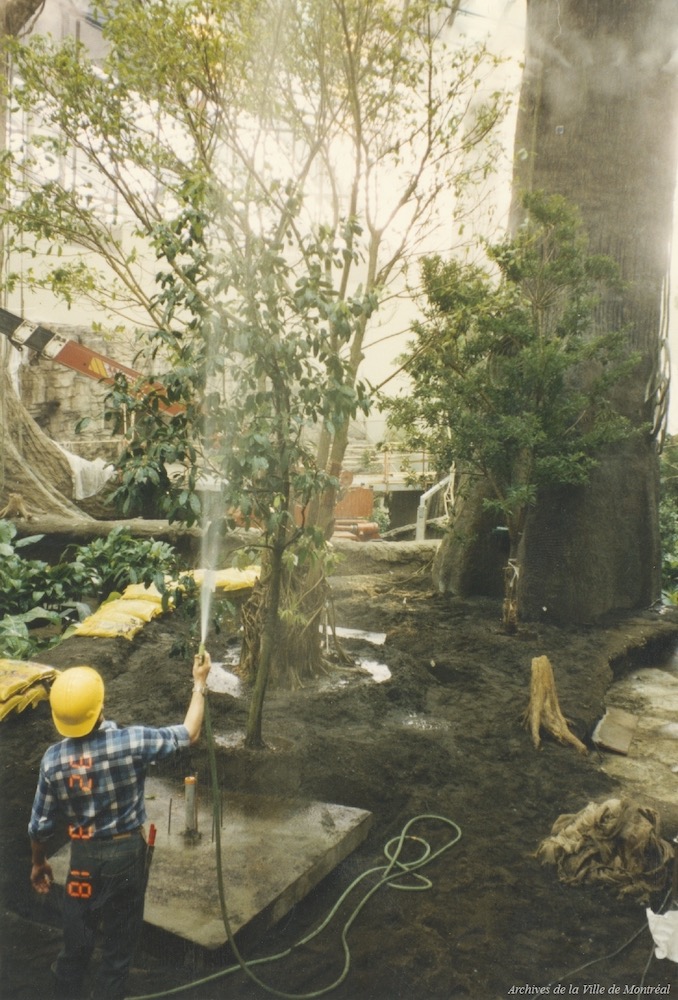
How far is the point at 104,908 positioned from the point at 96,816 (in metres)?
0.36

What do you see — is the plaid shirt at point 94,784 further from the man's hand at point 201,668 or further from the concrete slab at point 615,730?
the concrete slab at point 615,730

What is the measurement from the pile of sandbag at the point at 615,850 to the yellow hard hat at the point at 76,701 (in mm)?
2795

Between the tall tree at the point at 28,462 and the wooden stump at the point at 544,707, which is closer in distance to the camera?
the wooden stump at the point at 544,707

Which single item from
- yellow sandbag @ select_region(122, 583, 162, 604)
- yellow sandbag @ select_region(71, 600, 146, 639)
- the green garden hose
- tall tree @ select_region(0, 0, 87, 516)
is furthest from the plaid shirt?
tall tree @ select_region(0, 0, 87, 516)

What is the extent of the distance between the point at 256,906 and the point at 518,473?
6356 mm

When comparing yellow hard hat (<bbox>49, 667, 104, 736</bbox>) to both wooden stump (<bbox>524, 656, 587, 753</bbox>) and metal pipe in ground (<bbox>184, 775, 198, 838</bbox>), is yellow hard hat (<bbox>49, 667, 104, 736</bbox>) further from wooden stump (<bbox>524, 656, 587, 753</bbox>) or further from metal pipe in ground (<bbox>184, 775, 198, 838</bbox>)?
wooden stump (<bbox>524, 656, 587, 753</bbox>)

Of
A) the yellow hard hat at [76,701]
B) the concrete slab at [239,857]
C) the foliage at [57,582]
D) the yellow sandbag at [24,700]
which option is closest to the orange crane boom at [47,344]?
the foliage at [57,582]

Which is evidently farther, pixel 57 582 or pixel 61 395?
pixel 61 395

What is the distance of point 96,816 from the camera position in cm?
279

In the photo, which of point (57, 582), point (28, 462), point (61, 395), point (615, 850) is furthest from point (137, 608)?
point (61, 395)

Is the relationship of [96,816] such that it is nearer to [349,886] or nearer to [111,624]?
[349,886]

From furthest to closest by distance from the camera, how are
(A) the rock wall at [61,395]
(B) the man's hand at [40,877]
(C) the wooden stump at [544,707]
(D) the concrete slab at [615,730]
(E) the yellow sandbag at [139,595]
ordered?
1. (A) the rock wall at [61,395]
2. (E) the yellow sandbag at [139,595]
3. (D) the concrete slab at [615,730]
4. (C) the wooden stump at [544,707]
5. (B) the man's hand at [40,877]

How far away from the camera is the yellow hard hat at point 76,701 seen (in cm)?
272

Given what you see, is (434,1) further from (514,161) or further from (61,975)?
(61,975)
